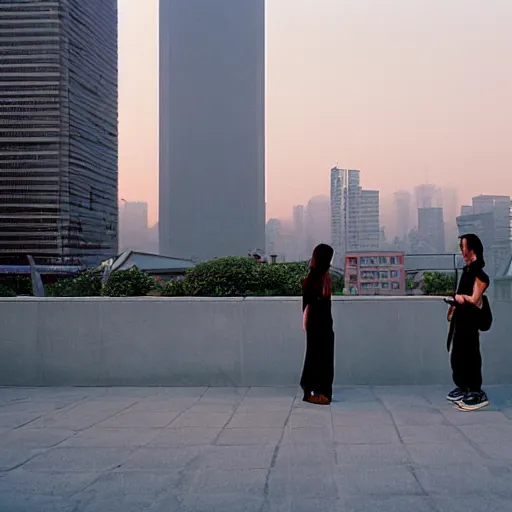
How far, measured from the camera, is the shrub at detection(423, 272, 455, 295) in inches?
324

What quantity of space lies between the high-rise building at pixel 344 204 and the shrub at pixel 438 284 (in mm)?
3525

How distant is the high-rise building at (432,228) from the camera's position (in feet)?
35.5

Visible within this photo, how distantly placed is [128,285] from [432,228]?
231 inches

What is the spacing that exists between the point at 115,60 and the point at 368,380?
561 inches

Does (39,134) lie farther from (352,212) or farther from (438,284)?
(438,284)

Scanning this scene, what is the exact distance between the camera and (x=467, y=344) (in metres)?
6.19

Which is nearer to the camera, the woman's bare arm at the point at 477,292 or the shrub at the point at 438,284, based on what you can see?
the woman's bare arm at the point at 477,292

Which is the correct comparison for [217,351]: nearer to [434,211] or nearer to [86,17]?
[434,211]

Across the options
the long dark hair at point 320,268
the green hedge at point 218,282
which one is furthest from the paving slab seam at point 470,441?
the green hedge at point 218,282

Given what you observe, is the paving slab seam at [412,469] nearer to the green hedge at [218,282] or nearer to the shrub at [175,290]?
the green hedge at [218,282]

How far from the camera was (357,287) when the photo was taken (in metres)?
8.52

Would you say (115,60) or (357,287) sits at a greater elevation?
(115,60)

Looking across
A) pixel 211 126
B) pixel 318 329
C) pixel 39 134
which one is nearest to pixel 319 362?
pixel 318 329

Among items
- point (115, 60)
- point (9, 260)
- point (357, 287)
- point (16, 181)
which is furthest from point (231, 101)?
point (357, 287)
